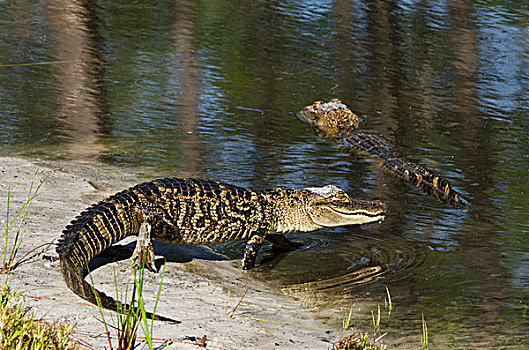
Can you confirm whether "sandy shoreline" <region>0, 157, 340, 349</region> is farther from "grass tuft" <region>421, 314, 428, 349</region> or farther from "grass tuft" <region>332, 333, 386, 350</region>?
"grass tuft" <region>421, 314, 428, 349</region>

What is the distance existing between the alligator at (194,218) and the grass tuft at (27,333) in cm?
63

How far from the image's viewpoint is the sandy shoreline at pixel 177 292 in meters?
3.55

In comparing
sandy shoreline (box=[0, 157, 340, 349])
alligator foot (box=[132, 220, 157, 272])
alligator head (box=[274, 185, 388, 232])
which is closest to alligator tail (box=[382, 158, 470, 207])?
alligator head (box=[274, 185, 388, 232])

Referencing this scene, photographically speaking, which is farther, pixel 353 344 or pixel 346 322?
pixel 346 322

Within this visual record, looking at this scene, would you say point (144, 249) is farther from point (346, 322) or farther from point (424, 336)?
point (424, 336)

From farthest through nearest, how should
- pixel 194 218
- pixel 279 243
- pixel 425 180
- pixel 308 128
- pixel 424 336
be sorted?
pixel 308 128, pixel 425 180, pixel 279 243, pixel 194 218, pixel 424 336

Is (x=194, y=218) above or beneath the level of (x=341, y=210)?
above

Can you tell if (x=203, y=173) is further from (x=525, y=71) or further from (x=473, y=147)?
(x=525, y=71)

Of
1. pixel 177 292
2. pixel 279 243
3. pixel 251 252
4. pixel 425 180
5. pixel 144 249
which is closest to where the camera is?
pixel 177 292

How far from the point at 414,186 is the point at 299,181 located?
1.47m

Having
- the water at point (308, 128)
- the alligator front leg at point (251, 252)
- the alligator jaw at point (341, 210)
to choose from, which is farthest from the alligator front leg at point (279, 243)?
the alligator front leg at point (251, 252)

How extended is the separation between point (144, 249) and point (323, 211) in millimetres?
1809

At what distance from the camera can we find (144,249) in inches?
189

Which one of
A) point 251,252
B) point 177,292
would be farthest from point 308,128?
point 177,292
